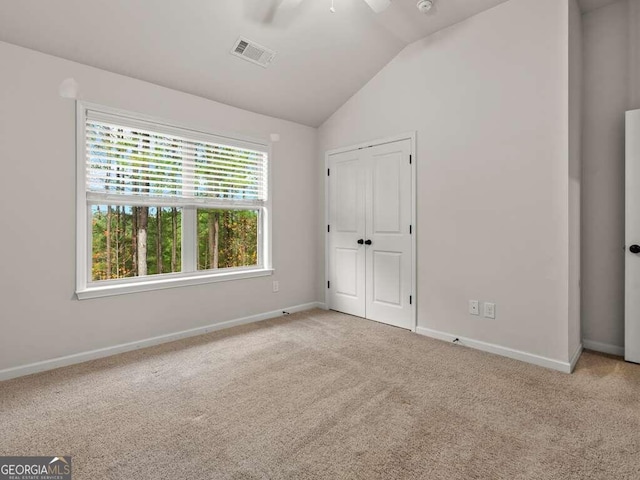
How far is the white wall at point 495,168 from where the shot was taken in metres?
2.63

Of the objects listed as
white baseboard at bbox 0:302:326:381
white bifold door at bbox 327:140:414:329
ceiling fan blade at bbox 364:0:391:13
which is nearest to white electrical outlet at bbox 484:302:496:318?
white bifold door at bbox 327:140:414:329

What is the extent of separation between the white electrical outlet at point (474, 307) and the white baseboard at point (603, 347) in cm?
97

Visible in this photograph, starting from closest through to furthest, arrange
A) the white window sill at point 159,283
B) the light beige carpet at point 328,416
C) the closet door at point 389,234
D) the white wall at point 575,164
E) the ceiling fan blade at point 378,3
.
→ the light beige carpet at point 328,416, the ceiling fan blade at point 378,3, the white wall at point 575,164, the white window sill at point 159,283, the closet door at point 389,234

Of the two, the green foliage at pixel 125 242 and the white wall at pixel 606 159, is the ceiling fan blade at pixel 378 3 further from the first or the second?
the green foliage at pixel 125 242

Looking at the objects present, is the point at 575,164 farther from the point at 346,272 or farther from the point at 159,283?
the point at 159,283

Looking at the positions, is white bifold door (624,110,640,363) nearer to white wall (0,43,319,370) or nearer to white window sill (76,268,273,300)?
white window sill (76,268,273,300)

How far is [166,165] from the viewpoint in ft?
10.7

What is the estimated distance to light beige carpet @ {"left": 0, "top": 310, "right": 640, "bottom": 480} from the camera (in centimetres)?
159

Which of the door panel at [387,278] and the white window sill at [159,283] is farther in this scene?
the door panel at [387,278]

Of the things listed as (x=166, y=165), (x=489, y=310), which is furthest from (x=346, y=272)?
(x=166, y=165)

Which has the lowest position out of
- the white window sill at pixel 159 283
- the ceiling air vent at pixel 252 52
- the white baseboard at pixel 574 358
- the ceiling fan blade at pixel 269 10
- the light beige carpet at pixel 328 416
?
the light beige carpet at pixel 328 416

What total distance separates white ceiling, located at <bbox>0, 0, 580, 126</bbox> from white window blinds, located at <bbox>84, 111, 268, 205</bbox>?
1.45ft

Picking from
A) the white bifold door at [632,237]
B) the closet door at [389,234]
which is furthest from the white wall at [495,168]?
the white bifold door at [632,237]

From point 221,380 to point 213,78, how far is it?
2.64 m
